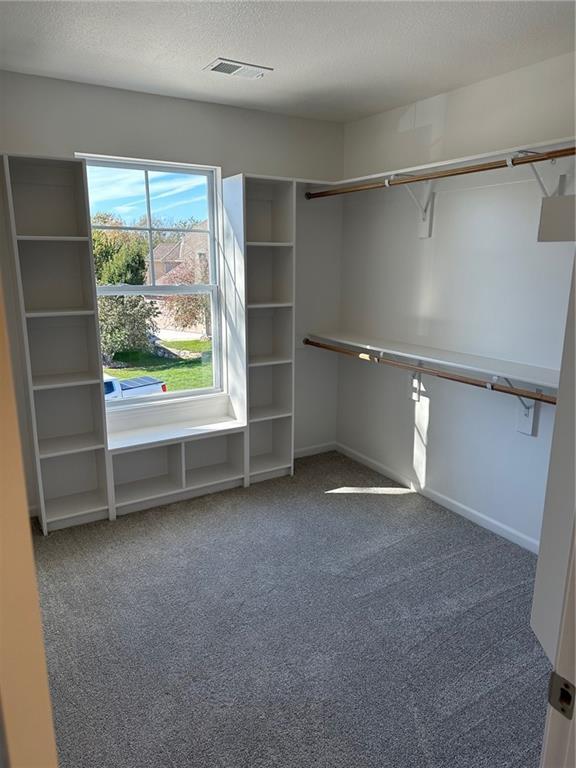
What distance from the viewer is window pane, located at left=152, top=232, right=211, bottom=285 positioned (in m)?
3.59

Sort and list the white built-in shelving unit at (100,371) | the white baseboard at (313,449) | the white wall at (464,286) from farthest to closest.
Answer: the white baseboard at (313,449)
the white built-in shelving unit at (100,371)
the white wall at (464,286)

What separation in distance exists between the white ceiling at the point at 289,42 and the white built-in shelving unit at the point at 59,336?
591 mm

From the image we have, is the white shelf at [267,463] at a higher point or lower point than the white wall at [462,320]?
lower

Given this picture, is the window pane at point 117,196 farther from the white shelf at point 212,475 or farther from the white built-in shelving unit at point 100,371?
the white shelf at point 212,475

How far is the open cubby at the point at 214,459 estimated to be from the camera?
381 centimetres

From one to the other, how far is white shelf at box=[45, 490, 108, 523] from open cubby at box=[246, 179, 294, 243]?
204 cm

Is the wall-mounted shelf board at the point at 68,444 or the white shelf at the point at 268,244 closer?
the wall-mounted shelf board at the point at 68,444

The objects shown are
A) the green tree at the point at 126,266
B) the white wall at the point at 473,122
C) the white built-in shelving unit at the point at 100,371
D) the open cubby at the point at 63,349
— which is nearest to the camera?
the white wall at the point at 473,122

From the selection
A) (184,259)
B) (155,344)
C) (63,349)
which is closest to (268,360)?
(155,344)

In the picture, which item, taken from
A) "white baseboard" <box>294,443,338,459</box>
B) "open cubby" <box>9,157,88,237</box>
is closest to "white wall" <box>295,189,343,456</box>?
"white baseboard" <box>294,443,338,459</box>

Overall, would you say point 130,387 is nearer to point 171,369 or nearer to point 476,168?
point 171,369

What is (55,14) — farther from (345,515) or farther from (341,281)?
(345,515)

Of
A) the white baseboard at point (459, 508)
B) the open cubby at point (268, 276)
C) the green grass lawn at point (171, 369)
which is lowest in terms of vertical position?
the white baseboard at point (459, 508)

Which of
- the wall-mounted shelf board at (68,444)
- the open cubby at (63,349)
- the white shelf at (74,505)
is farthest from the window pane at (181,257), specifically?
the white shelf at (74,505)
